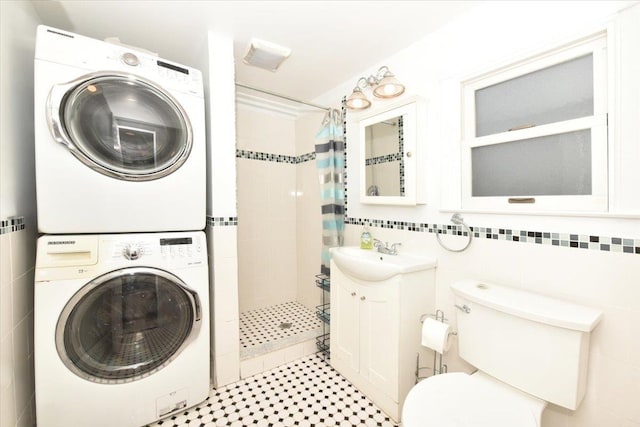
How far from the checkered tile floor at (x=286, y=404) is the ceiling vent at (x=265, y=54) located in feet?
7.00

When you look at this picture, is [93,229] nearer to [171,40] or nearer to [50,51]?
[50,51]

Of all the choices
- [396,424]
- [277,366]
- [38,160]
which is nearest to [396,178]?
[396,424]

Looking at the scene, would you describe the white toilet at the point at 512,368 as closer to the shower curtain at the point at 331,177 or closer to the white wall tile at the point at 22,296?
the shower curtain at the point at 331,177

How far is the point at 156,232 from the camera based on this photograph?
139 centimetres

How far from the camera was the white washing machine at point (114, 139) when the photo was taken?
1146 millimetres

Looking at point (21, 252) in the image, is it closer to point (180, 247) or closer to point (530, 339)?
Result: point (180, 247)

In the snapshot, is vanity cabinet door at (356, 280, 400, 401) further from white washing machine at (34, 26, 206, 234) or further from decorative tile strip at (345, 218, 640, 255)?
white washing machine at (34, 26, 206, 234)

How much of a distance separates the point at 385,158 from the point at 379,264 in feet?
2.61

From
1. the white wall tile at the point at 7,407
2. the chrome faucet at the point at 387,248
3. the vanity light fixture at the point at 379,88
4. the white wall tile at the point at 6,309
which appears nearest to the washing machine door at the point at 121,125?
the white wall tile at the point at 6,309

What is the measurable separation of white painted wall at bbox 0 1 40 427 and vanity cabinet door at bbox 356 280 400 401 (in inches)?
62.6

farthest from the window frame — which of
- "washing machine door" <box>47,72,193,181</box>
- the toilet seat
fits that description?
"washing machine door" <box>47,72,193,181</box>

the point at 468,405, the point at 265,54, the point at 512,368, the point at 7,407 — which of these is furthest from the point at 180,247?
the point at 512,368

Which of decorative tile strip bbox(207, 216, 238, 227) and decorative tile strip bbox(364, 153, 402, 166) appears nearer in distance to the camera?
decorative tile strip bbox(207, 216, 238, 227)

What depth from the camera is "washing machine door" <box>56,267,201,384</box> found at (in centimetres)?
119
